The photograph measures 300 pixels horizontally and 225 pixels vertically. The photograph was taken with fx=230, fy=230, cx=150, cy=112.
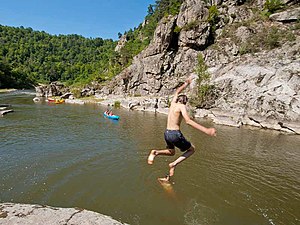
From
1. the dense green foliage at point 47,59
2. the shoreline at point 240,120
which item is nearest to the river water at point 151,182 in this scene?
the shoreline at point 240,120

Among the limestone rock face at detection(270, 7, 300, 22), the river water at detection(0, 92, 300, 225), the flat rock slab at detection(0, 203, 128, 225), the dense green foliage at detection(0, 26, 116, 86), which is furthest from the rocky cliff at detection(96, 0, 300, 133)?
the dense green foliage at detection(0, 26, 116, 86)

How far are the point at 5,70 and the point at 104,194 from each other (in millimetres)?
134310

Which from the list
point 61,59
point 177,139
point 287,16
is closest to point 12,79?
point 61,59

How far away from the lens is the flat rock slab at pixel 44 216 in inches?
204

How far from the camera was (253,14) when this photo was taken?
62594mm

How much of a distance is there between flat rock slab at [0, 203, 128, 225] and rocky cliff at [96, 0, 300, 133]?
2778cm

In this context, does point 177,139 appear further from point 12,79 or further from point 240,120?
point 12,79

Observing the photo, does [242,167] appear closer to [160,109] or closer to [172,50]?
[160,109]

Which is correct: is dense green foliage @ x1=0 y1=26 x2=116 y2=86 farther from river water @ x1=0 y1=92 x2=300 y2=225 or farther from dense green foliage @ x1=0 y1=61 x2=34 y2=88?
river water @ x1=0 y1=92 x2=300 y2=225

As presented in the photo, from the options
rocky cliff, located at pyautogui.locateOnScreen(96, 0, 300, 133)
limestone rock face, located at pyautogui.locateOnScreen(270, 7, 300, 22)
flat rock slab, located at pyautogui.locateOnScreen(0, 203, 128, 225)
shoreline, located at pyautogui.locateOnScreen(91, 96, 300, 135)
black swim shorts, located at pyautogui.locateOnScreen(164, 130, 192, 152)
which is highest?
limestone rock face, located at pyautogui.locateOnScreen(270, 7, 300, 22)

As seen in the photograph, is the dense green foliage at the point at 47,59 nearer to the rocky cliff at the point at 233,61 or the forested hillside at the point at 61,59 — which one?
the forested hillside at the point at 61,59

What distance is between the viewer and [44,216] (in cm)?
541

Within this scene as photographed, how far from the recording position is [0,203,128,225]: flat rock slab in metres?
5.18

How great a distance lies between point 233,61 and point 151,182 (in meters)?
43.0
